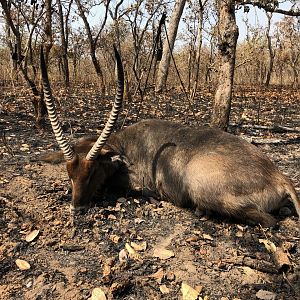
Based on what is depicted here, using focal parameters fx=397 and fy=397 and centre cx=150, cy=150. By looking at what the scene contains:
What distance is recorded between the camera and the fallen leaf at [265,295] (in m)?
3.03

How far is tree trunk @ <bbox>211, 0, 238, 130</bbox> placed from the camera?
672 centimetres

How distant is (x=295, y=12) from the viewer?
273 inches

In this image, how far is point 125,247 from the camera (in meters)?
3.83

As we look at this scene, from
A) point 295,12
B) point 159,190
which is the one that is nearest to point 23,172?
point 159,190

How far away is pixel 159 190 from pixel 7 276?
2154 mm

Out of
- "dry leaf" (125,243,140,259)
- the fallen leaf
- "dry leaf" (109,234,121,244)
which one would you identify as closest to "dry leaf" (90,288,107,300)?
"dry leaf" (125,243,140,259)

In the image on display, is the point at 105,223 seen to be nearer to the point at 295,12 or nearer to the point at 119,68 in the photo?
the point at 119,68

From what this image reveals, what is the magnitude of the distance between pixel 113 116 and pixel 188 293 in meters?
2.02

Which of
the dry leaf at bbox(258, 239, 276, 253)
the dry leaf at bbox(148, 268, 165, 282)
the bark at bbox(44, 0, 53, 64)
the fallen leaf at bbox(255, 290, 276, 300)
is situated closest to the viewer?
the fallen leaf at bbox(255, 290, 276, 300)

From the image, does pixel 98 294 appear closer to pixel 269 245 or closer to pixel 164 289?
pixel 164 289

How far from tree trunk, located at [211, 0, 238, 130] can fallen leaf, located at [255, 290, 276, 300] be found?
4496 mm

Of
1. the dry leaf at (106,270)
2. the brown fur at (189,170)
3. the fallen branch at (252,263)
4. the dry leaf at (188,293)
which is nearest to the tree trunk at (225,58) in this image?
the brown fur at (189,170)

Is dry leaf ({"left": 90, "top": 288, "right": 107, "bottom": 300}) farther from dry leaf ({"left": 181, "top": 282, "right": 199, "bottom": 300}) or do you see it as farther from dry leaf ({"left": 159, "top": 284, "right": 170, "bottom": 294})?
dry leaf ({"left": 181, "top": 282, "right": 199, "bottom": 300})

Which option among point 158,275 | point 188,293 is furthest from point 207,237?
point 188,293
